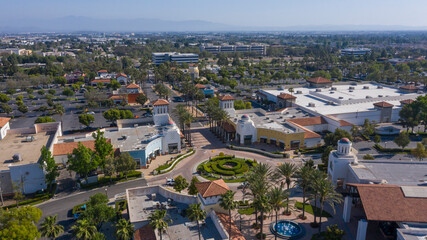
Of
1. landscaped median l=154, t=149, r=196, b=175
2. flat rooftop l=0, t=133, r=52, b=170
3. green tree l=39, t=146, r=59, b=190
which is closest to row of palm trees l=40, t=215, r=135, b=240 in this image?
green tree l=39, t=146, r=59, b=190

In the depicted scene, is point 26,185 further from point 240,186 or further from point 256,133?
point 256,133

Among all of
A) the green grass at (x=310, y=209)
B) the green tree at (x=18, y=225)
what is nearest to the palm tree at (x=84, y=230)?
the green tree at (x=18, y=225)

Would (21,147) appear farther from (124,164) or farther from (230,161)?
(230,161)

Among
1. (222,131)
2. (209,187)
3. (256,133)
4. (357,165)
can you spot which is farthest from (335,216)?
(222,131)

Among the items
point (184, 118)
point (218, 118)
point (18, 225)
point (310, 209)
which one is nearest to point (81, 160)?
point (18, 225)

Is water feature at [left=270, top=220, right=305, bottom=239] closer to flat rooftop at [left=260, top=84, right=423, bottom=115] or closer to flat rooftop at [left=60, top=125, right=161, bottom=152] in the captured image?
flat rooftop at [left=60, top=125, right=161, bottom=152]
